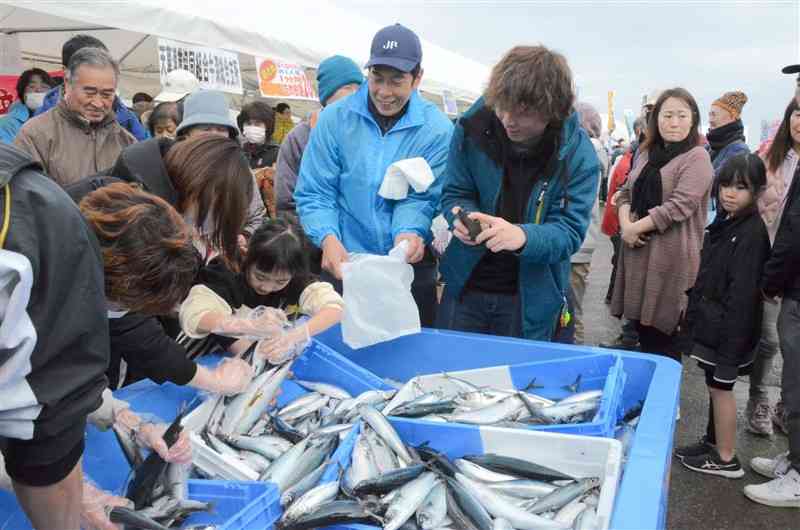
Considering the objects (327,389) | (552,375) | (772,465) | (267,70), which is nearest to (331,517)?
(327,389)

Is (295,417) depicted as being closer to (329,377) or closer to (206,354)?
(329,377)

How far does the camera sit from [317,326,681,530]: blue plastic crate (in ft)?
5.46

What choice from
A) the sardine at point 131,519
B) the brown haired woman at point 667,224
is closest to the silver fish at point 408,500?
the sardine at point 131,519

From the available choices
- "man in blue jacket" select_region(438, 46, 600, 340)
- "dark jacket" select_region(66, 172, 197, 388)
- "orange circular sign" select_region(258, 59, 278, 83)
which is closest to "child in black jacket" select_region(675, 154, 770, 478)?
"man in blue jacket" select_region(438, 46, 600, 340)

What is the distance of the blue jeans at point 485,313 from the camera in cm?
279

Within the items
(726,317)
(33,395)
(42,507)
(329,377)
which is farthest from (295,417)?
(726,317)

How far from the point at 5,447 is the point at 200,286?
48.4 inches

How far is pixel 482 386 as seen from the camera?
254cm

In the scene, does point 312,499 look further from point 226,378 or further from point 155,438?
point 226,378

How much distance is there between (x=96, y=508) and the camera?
1533 millimetres

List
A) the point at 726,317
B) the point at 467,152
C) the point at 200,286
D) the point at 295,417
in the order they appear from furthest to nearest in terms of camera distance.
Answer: the point at 726,317
the point at 467,152
the point at 200,286
the point at 295,417

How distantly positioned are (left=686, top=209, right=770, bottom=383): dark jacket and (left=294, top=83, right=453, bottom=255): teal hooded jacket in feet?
5.13

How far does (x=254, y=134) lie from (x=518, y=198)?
372cm

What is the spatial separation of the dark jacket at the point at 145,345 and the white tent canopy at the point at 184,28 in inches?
166
